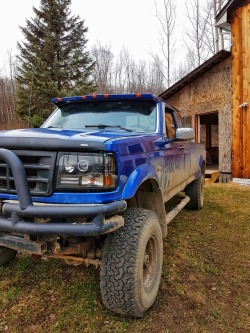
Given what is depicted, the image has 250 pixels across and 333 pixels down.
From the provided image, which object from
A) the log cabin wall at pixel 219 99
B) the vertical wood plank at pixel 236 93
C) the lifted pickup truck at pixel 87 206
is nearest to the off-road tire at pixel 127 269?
the lifted pickup truck at pixel 87 206

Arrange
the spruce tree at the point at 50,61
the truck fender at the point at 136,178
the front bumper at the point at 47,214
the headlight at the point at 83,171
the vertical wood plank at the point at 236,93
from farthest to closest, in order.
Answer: the spruce tree at the point at 50,61
the vertical wood plank at the point at 236,93
the truck fender at the point at 136,178
the headlight at the point at 83,171
the front bumper at the point at 47,214

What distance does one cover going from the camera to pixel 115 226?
213 cm

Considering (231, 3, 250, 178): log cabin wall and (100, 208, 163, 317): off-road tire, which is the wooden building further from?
(100, 208, 163, 317): off-road tire

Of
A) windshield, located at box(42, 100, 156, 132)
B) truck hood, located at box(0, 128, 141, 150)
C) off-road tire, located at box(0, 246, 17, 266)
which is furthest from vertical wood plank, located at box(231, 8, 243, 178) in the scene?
truck hood, located at box(0, 128, 141, 150)

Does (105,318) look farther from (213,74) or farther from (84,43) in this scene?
(84,43)

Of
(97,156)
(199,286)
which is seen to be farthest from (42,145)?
(199,286)

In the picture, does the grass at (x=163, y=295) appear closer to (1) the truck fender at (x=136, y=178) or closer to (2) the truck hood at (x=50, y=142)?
(1) the truck fender at (x=136, y=178)

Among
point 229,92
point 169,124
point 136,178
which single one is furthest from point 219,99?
point 136,178

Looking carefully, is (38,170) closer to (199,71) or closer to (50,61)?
(199,71)

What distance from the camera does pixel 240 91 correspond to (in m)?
9.28

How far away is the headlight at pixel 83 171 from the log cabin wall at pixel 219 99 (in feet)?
29.7

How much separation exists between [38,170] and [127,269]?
109 cm

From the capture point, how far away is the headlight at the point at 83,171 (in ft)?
6.99

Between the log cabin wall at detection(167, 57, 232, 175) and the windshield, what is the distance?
24.3ft
